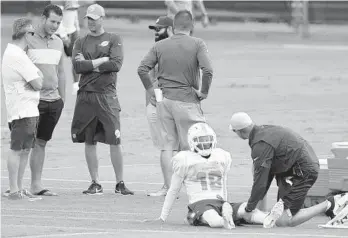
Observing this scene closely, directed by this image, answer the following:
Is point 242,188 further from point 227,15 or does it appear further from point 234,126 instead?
point 227,15

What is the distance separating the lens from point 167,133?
13.9 meters

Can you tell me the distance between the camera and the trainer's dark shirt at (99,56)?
14308 millimetres

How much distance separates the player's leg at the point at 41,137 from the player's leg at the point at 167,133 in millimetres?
1340

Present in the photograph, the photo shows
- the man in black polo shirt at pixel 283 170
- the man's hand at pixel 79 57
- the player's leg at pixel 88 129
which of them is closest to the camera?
the man in black polo shirt at pixel 283 170

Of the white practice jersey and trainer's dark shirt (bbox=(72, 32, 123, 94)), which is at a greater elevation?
trainer's dark shirt (bbox=(72, 32, 123, 94))

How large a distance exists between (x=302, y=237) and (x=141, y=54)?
24.8 meters

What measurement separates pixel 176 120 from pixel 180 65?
0.63 m

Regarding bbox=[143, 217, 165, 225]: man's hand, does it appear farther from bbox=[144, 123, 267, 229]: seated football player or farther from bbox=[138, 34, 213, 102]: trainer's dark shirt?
bbox=[138, 34, 213, 102]: trainer's dark shirt

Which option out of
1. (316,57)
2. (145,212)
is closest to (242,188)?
(145,212)

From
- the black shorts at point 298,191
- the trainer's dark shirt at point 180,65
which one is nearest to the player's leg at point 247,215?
the black shorts at point 298,191

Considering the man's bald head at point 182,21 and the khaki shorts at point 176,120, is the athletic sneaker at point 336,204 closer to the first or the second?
the khaki shorts at point 176,120

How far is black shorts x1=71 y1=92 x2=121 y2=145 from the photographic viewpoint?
14.5 metres

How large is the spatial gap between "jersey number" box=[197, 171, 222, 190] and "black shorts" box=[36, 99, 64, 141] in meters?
3.17

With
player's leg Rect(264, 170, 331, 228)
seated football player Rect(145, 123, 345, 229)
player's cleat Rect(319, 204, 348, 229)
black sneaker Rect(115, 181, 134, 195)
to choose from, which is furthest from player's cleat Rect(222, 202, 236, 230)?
black sneaker Rect(115, 181, 134, 195)
